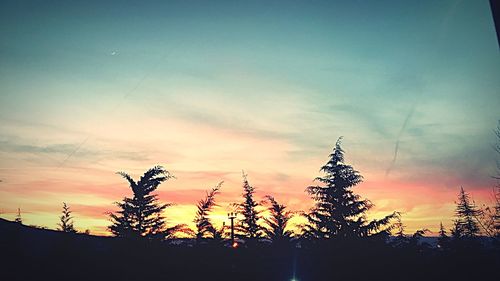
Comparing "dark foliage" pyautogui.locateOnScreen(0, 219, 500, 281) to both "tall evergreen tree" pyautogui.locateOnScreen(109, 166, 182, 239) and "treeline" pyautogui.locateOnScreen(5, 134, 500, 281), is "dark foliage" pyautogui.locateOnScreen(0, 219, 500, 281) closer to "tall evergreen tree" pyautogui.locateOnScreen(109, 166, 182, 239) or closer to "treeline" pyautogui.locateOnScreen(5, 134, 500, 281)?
"treeline" pyautogui.locateOnScreen(5, 134, 500, 281)

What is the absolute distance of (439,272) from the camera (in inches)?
296

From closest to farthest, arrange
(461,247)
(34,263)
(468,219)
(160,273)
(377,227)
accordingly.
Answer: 1. (34,263)
2. (160,273)
3. (461,247)
4. (377,227)
5. (468,219)

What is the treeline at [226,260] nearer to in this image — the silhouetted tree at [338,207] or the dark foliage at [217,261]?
the dark foliage at [217,261]

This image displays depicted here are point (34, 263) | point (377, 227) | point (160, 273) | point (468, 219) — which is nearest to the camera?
point (34, 263)

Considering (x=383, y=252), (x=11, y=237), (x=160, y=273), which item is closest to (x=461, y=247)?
(x=383, y=252)

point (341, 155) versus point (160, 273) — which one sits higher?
point (341, 155)

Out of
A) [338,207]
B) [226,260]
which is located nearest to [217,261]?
[226,260]

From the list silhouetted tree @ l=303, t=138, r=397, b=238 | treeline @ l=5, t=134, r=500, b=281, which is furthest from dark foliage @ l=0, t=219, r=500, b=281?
silhouetted tree @ l=303, t=138, r=397, b=238

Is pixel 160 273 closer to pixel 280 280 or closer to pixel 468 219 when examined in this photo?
pixel 280 280

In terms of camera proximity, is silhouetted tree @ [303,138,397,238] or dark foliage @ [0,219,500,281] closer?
dark foliage @ [0,219,500,281]

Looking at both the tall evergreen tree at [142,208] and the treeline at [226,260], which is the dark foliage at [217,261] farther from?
the tall evergreen tree at [142,208]

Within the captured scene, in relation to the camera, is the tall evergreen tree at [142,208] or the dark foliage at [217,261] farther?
the tall evergreen tree at [142,208]

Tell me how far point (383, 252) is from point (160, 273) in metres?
5.81

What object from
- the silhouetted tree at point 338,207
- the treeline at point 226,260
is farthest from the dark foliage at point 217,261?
the silhouetted tree at point 338,207
